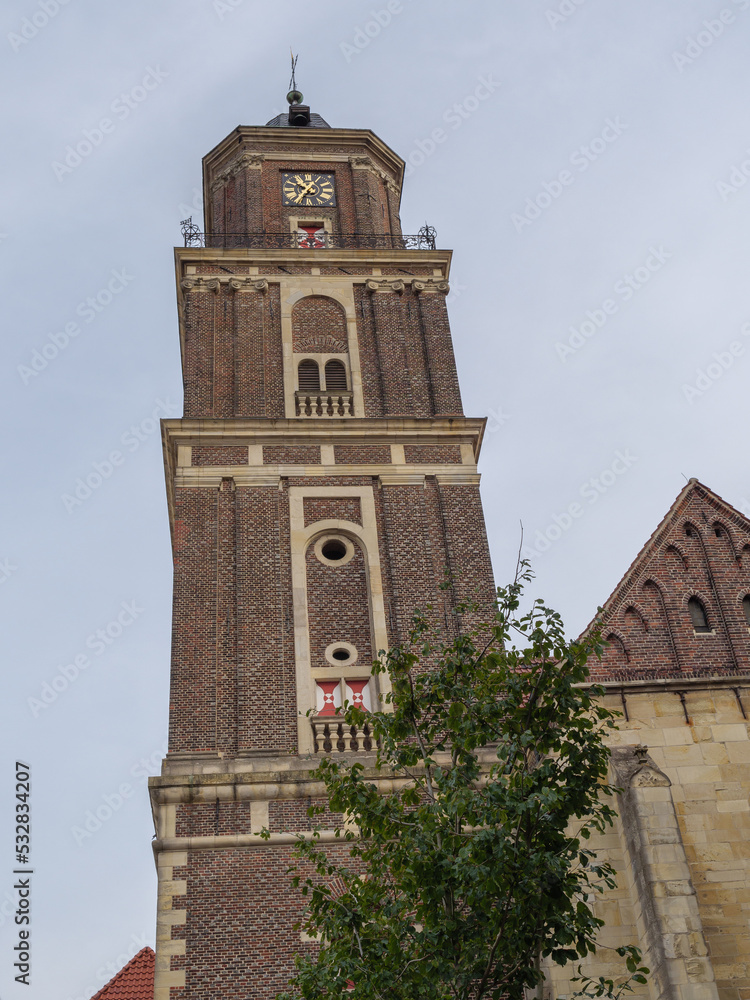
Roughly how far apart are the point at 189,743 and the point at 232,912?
3.09m

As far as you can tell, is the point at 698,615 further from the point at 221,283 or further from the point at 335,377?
the point at 221,283

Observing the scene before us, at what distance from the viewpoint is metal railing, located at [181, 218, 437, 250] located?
31.5m

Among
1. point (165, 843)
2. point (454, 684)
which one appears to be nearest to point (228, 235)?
point (165, 843)

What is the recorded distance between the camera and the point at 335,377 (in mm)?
29125

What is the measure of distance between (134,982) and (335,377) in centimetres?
1259

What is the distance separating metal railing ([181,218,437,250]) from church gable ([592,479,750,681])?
1104 cm

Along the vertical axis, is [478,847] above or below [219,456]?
below

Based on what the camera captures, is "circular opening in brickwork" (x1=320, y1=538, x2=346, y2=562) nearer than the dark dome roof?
Yes

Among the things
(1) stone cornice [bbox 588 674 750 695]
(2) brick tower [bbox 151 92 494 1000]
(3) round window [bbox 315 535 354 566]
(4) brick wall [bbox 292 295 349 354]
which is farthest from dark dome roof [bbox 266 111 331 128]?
(1) stone cornice [bbox 588 674 750 695]

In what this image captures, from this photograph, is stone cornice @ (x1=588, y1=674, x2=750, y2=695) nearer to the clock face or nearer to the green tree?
the green tree

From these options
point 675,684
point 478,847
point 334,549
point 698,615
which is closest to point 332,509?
point 334,549

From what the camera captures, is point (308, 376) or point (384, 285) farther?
point (384, 285)

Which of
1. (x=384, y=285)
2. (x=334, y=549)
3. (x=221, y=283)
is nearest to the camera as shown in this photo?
(x=334, y=549)

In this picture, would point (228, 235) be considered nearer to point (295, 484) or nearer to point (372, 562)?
point (295, 484)
